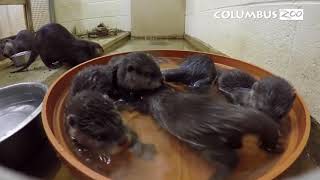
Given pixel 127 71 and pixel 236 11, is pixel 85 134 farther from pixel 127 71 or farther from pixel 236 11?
pixel 236 11

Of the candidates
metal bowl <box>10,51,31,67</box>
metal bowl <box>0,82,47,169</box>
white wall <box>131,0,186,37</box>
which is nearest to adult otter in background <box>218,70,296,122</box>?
metal bowl <box>0,82,47,169</box>

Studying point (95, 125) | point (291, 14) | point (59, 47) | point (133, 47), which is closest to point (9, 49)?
point (59, 47)

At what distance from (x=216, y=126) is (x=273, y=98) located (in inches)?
8.9

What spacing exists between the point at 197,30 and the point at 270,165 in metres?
1.87

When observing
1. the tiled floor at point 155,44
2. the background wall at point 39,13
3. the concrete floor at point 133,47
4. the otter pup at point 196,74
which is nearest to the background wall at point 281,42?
the concrete floor at point 133,47

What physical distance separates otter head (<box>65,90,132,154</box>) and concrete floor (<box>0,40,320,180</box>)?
138 mm

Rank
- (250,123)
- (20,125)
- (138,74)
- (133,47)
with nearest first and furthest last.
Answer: (250,123) → (20,125) → (138,74) → (133,47)

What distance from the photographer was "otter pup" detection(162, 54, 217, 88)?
899 mm

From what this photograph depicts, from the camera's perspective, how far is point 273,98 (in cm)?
66

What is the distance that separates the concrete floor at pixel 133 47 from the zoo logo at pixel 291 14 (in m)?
0.34

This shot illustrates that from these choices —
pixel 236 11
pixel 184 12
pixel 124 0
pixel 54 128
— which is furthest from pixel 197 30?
pixel 54 128

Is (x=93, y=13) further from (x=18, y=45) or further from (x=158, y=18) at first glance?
(x=18, y=45)

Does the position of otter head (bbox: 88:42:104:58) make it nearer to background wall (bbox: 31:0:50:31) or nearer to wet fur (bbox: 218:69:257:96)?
background wall (bbox: 31:0:50:31)

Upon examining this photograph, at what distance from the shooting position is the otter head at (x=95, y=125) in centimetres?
57
